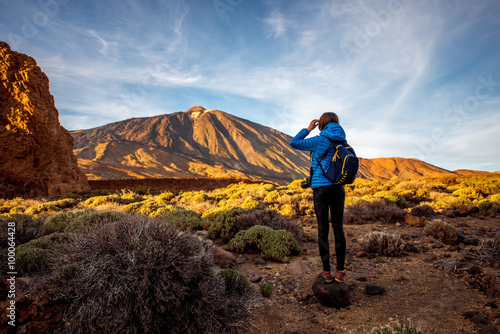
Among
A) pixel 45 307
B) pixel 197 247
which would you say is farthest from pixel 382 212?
pixel 45 307

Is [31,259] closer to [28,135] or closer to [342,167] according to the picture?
[342,167]

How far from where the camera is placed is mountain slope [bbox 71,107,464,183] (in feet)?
191

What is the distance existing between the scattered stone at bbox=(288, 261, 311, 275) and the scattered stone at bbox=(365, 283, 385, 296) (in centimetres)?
103

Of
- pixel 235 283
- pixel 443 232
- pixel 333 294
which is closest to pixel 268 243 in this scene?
pixel 235 283

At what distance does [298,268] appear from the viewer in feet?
13.3

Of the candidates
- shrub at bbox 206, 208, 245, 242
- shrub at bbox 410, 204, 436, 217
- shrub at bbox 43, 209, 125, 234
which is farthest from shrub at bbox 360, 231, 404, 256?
shrub at bbox 43, 209, 125, 234

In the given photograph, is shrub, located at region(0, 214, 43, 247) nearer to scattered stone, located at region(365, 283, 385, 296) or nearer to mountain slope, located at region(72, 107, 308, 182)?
scattered stone, located at region(365, 283, 385, 296)

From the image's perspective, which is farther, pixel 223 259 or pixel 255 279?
pixel 223 259

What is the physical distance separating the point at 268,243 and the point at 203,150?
9011 centimetres

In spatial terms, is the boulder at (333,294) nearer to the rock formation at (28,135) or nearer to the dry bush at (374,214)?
the dry bush at (374,214)

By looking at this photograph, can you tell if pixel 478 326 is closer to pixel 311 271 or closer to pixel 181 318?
pixel 311 271

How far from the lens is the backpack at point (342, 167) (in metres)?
2.75

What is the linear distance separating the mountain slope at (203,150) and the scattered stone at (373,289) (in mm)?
47234

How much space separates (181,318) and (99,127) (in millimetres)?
126577
